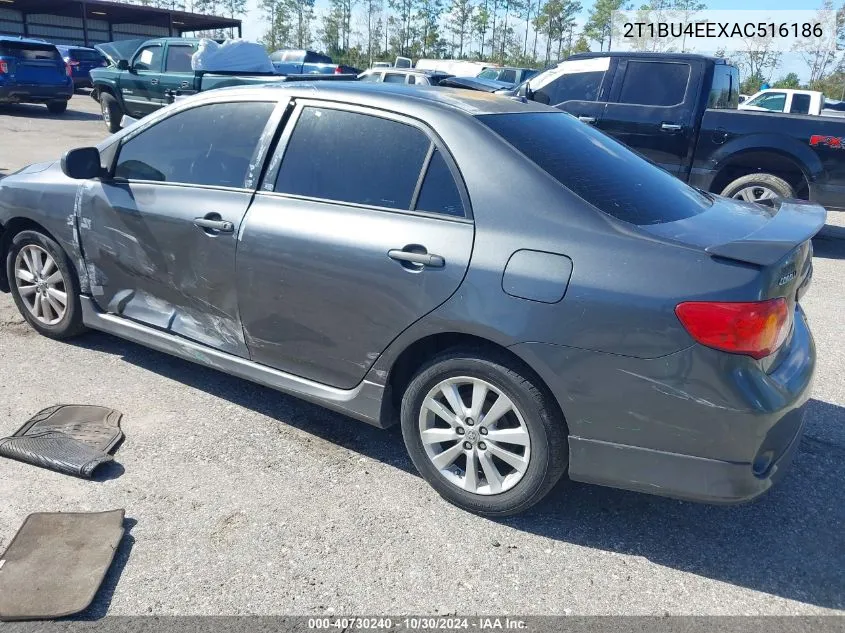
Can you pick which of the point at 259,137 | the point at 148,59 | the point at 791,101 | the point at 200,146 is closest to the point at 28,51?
the point at 148,59

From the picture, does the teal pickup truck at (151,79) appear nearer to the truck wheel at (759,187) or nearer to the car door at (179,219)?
the truck wheel at (759,187)

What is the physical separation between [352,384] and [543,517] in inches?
40.1

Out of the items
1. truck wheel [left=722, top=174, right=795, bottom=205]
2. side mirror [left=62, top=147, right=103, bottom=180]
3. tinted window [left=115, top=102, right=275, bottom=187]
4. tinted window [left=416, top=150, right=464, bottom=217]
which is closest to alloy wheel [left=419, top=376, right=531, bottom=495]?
tinted window [left=416, top=150, right=464, bottom=217]

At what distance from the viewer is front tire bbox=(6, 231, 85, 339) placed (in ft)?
14.3

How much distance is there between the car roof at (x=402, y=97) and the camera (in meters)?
3.25

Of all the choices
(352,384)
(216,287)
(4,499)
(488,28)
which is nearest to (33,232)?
(216,287)

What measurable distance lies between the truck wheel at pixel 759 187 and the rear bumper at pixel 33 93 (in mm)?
16112

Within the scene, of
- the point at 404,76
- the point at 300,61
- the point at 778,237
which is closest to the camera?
the point at 778,237

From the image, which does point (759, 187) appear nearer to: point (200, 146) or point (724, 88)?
point (724, 88)

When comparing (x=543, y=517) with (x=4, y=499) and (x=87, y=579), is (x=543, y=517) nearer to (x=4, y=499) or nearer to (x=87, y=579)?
(x=87, y=579)

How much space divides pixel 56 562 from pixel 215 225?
1632 mm

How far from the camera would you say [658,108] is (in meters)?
8.45

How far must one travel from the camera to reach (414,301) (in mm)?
2973

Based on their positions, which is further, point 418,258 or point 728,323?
point 418,258
